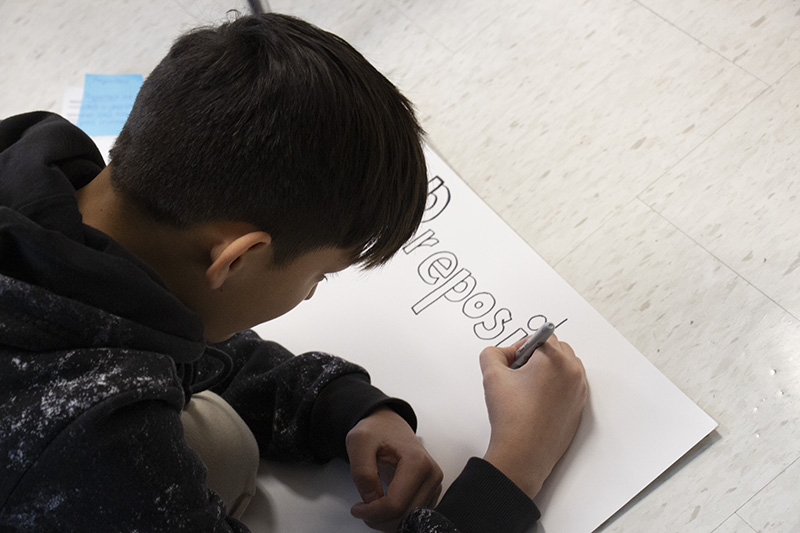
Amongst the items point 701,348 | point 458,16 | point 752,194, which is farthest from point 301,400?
point 458,16

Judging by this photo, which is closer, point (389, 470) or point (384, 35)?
point (389, 470)

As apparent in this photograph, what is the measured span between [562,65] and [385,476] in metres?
0.54

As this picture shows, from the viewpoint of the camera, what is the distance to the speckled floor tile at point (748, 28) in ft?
2.71

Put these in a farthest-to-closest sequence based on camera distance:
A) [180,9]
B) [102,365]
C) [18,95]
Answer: [180,9] → [18,95] → [102,365]

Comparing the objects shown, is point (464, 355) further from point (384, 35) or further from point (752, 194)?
point (384, 35)

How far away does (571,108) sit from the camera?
2.83 ft

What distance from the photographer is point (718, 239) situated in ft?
2.35

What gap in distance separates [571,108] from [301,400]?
0.45 metres

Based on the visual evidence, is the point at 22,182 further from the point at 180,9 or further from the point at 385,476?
the point at 180,9

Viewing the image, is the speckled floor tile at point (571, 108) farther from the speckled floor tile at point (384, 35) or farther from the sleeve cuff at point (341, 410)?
the sleeve cuff at point (341, 410)

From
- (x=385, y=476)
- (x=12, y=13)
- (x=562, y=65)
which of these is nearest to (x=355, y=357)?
(x=385, y=476)

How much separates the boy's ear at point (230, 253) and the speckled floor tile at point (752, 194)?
0.44 m

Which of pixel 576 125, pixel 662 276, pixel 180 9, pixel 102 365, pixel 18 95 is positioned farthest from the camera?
pixel 180 9

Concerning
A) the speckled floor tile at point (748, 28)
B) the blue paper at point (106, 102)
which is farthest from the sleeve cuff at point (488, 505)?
the blue paper at point (106, 102)
